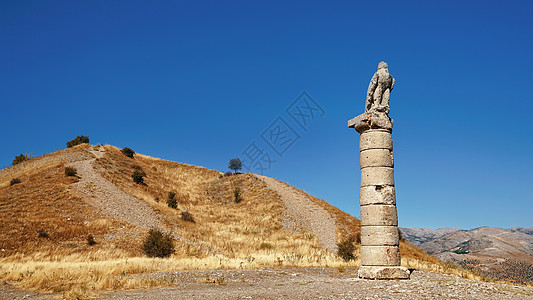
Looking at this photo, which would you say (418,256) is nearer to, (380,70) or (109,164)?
(380,70)

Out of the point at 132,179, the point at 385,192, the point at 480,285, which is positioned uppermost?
the point at 132,179

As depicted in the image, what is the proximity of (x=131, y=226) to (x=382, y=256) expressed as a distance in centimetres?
2047

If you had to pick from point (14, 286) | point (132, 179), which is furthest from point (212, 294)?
point (132, 179)

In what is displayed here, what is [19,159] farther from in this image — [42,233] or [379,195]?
[379,195]

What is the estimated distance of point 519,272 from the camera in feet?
104

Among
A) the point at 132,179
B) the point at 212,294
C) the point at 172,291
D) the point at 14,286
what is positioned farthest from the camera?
the point at 132,179

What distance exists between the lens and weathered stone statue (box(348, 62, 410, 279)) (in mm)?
13508

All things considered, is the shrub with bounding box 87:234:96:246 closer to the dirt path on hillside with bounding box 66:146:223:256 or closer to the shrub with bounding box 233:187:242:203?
the dirt path on hillside with bounding box 66:146:223:256

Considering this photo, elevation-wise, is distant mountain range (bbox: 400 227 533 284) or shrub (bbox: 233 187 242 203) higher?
shrub (bbox: 233 187 242 203)

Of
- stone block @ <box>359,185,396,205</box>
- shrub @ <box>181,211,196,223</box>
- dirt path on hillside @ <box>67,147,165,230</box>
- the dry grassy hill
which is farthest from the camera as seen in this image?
shrub @ <box>181,211,196,223</box>

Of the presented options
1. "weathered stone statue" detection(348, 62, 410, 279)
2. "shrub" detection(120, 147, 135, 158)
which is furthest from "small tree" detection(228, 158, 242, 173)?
"weathered stone statue" detection(348, 62, 410, 279)

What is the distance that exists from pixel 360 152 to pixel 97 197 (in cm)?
2568

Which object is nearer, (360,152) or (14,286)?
(14,286)

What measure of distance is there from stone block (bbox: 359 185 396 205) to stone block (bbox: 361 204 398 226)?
0.17m
